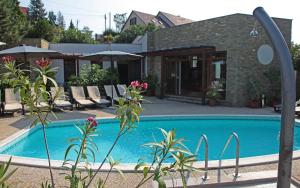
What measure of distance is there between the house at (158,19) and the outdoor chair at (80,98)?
3194 centimetres

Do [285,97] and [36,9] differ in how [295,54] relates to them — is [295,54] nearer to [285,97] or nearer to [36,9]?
[285,97]

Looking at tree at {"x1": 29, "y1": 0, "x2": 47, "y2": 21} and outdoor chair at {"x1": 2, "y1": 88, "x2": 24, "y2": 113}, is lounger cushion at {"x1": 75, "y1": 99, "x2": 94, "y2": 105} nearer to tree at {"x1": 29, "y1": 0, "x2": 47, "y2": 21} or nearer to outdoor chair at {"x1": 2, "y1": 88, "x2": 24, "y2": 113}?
outdoor chair at {"x1": 2, "y1": 88, "x2": 24, "y2": 113}

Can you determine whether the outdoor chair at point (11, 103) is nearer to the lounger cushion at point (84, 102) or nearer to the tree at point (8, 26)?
the lounger cushion at point (84, 102)

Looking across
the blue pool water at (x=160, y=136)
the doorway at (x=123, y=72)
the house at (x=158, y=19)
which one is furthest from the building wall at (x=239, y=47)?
the house at (x=158, y=19)

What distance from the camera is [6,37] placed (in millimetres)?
26266

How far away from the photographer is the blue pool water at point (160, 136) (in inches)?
358

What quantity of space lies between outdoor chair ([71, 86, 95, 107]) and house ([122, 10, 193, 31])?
31.9 m

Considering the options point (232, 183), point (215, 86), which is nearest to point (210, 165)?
point (232, 183)

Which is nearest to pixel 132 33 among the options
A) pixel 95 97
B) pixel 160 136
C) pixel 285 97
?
pixel 95 97

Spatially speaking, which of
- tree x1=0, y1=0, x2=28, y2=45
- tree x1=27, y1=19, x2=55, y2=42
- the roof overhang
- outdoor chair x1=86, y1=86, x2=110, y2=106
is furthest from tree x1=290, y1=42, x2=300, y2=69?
tree x1=27, y1=19, x2=55, y2=42

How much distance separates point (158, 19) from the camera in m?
50.5

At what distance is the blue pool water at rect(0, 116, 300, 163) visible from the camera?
29.9 ft

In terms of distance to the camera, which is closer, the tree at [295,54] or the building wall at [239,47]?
the building wall at [239,47]

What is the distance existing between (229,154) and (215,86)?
329 inches
